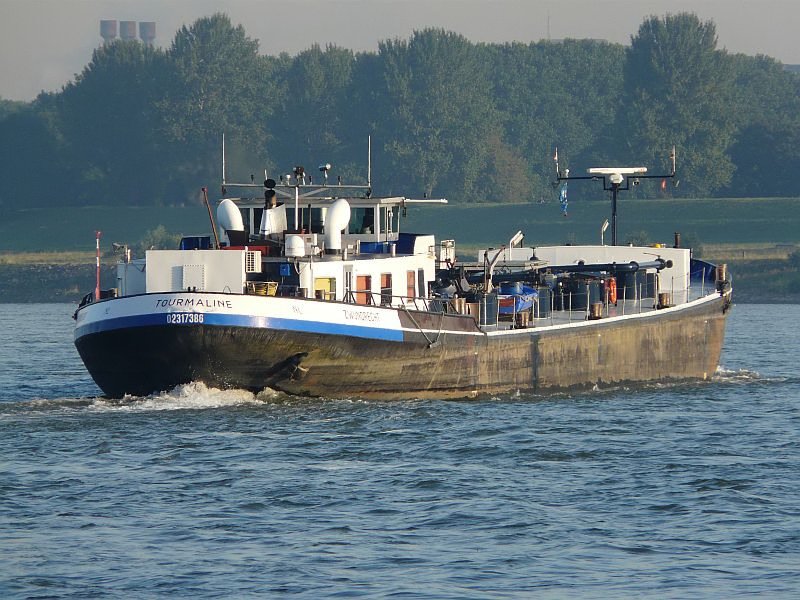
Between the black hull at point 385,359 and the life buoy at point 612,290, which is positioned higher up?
the life buoy at point 612,290

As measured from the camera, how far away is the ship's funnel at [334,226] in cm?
4412

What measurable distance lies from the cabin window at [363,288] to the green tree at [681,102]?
366 ft

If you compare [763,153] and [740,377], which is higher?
[763,153]

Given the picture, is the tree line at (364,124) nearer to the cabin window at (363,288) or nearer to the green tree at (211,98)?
the green tree at (211,98)

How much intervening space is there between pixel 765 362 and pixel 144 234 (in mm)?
86697

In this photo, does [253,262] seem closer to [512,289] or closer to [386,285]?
[386,285]

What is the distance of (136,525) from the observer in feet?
95.0

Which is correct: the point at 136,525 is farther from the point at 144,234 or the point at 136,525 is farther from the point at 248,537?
the point at 144,234

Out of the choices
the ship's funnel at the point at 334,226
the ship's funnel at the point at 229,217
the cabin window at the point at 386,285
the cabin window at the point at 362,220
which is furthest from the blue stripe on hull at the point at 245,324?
the cabin window at the point at 362,220

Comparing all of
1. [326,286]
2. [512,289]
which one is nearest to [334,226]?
[326,286]

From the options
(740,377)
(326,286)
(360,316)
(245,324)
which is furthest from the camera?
(740,377)

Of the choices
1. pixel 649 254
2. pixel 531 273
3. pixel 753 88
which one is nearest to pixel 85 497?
pixel 531 273

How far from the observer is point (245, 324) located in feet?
130

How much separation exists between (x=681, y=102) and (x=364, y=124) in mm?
30808
